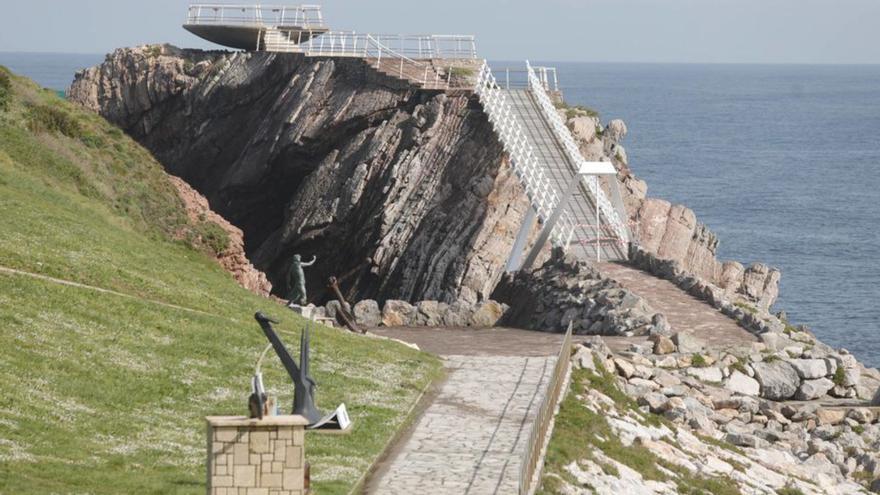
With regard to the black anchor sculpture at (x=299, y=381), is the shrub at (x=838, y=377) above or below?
below

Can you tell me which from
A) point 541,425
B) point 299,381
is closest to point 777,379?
point 541,425

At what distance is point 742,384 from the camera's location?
42656 mm

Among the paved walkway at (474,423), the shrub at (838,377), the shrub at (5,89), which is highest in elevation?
the shrub at (5,89)

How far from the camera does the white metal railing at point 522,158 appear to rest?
58469mm

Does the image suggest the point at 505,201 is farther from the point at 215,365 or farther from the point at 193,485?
the point at 193,485

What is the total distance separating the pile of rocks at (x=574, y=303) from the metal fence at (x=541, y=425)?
25.9 feet

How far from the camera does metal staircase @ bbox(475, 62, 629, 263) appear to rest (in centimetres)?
5806

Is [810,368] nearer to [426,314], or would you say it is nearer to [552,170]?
[426,314]

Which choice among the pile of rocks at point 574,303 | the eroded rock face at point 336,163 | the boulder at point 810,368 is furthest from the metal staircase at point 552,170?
the boulder at point 810,368

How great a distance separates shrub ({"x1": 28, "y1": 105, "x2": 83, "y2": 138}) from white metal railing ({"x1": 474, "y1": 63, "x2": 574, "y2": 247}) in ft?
49.6

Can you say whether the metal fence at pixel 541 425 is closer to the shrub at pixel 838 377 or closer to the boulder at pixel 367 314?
the shrub at pixel 838 377

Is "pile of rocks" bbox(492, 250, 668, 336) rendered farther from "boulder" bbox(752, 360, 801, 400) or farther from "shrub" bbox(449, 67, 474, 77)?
"shrub" bbox(449, 67, 474, 77)

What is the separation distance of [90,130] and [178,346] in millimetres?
20747

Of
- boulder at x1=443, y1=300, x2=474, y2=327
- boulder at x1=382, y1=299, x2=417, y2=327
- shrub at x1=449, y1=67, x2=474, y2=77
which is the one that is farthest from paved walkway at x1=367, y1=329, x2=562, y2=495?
shrub at x1=449, y1=67, x2=474, y2=77
